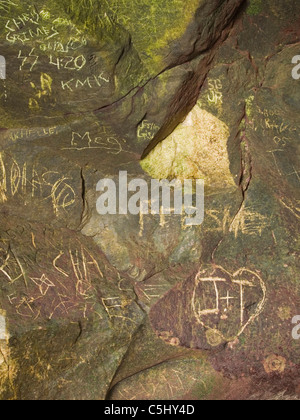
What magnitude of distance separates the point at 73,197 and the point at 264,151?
1.28 metres

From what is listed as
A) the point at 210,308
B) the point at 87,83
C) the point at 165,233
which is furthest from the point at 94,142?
the point at 210,308

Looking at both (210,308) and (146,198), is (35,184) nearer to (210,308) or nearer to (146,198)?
(146,198)

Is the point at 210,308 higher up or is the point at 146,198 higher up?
the point at 146,198

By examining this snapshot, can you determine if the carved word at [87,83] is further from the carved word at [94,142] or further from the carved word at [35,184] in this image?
the carved word at [35,184]

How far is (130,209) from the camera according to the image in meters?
3.15

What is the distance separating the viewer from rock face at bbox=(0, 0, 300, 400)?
9.34ft

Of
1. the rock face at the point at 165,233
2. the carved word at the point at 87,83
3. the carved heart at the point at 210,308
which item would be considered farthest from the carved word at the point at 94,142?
the carved heart at the point at 210,308

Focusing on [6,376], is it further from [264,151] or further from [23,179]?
[264,151]

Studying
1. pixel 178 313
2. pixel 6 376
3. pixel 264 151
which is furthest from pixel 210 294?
pixel 6 376

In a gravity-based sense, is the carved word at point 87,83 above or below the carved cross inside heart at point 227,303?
above

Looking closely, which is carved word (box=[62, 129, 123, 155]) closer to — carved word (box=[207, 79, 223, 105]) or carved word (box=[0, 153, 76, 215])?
carved word (box=[0, 153, 76, 215])

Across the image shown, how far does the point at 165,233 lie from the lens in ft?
10.4

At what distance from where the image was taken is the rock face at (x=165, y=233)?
112 inches

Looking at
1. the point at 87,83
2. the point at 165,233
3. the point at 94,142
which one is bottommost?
the point at 165,233
